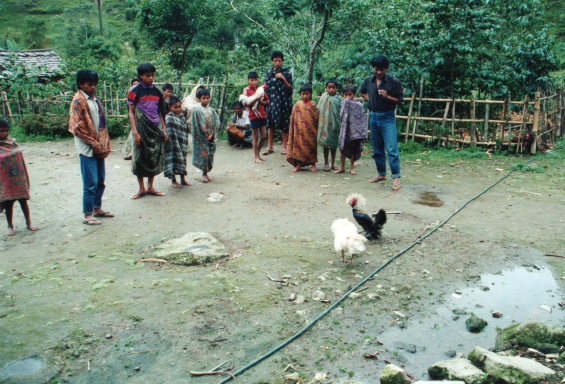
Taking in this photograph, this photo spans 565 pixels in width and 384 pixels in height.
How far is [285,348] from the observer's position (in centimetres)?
285

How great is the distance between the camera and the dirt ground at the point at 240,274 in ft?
9.14

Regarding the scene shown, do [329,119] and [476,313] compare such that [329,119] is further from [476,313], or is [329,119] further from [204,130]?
[476,313]

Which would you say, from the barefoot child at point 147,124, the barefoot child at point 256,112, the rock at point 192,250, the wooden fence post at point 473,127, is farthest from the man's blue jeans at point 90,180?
the wooden fence post at point 473,127

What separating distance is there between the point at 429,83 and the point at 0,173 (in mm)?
8411

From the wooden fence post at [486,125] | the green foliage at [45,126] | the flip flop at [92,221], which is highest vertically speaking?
the wooden fence post at [486,125]

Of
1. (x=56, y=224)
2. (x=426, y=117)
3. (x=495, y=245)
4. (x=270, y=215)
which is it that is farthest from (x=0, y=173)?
(x=426, y=117)

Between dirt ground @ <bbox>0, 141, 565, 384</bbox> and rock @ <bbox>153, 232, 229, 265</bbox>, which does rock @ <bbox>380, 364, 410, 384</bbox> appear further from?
rock @ <bbox>153, 232, 229, 265</bbox>

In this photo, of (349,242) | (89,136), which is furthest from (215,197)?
(349,242)

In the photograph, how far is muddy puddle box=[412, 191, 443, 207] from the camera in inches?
235

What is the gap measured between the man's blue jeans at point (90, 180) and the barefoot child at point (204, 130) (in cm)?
190

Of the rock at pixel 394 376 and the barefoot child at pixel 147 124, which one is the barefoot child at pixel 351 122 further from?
the rock at pixel 394 376

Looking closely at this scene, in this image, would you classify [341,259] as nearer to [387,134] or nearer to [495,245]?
[495,245]

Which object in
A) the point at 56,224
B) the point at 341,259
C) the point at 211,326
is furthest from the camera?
the point at 56,224

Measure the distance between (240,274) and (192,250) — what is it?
2.08 feet
